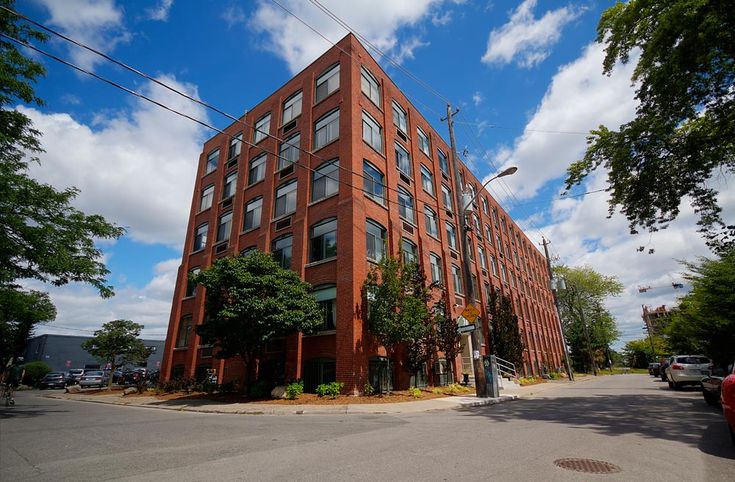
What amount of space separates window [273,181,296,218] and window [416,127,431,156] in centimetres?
1043

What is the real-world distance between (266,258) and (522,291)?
3500cm

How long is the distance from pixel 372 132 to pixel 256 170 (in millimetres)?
8872

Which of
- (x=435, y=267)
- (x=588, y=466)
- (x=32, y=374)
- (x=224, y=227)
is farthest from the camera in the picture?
(x=32, y=374)

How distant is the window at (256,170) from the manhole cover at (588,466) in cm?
2276

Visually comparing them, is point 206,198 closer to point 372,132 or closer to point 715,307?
point 372,132

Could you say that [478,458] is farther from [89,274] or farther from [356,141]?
[356,141]

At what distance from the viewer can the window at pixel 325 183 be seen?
1914 cm

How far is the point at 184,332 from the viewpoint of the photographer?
25.7 metres

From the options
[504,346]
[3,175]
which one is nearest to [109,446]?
[3,175]

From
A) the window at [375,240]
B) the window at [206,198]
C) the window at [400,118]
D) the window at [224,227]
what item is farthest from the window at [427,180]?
the window at [206,198]

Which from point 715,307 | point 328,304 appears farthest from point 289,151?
point 715,307

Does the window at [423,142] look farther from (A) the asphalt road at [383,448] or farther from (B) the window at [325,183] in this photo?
(A) the asphalt road at [383,448]

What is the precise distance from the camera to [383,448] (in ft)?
19.8

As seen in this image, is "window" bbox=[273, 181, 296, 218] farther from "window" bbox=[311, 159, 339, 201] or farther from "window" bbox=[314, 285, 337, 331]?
"window" bbox=[314, 285, 337, 331]
